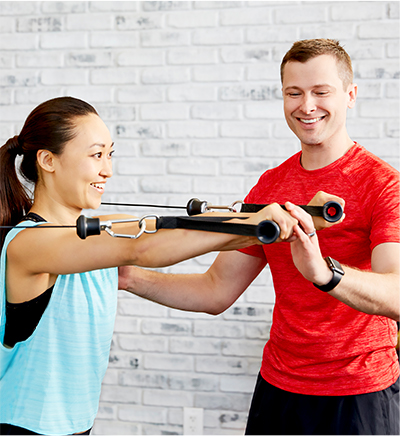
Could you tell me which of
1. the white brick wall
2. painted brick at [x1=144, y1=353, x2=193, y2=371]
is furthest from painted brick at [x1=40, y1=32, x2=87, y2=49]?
painted brick at [x1=144, y1=353, x2=193, y2=371]

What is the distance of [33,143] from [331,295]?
825 millimetres

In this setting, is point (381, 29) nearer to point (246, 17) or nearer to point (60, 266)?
point (246, 17)

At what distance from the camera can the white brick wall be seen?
217 centimetres

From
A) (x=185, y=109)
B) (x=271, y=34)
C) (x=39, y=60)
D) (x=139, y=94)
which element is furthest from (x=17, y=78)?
(x=271, y=34)

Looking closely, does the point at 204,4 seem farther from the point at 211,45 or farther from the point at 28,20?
the point at 28,20

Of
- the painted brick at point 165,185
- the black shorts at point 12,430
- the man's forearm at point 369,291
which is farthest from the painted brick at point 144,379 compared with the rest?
the man's forearm at point 369,291

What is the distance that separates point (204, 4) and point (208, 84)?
36 cm

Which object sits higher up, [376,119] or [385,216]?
[376,119]

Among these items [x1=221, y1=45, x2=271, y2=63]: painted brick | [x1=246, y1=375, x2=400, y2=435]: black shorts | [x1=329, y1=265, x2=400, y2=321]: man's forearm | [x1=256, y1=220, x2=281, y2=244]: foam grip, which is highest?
[x1=221, y1=45, x2=271, y2=63]: painted brick

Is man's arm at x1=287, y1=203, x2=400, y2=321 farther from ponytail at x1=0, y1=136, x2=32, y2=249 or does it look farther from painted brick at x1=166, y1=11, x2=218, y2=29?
painted brick at x1=166, y1=11, x2=218, y2=29

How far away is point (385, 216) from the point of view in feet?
3.93

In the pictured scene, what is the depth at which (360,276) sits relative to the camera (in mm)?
1109

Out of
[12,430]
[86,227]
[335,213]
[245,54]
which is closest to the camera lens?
[86,227]

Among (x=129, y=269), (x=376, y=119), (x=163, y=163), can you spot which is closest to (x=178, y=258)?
(x=129, y=269)
